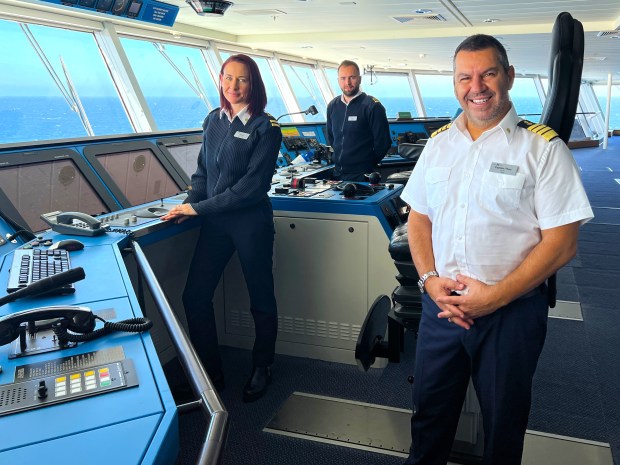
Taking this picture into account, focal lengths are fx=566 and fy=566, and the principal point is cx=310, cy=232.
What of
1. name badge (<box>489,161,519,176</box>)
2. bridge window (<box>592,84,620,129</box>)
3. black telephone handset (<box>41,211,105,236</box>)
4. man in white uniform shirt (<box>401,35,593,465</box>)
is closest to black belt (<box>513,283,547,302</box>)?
man in white uniform shirt (<box>401,35,593,465</box>)

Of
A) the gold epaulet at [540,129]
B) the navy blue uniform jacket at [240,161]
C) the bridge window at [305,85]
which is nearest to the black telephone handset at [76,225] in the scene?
the navy blue uniform jacket at [240,161]

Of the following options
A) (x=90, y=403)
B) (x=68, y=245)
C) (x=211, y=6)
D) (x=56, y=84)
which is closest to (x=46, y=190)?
(x=68, y=245)

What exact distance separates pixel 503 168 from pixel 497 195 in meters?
0.07

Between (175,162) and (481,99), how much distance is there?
8.08 feet

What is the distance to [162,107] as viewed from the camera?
5406 millimetres

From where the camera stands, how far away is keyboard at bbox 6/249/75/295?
5.26ft

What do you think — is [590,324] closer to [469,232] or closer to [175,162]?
[469,232]

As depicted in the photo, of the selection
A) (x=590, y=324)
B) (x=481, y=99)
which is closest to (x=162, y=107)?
(x=590, y=324)

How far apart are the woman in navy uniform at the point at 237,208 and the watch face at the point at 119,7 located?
1.99 m

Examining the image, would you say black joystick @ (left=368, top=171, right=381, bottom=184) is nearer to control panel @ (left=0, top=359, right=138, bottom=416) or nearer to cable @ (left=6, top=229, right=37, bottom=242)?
cable @ (left=6, top=229, right=37, bottom=242)

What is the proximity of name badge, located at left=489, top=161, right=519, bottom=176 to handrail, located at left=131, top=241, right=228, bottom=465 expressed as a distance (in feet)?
2.79

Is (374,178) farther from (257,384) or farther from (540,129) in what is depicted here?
(540,129)

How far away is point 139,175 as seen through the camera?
3209 mm

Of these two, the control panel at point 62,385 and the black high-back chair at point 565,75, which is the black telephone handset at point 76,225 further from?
the black high-back chair at point 565,75
